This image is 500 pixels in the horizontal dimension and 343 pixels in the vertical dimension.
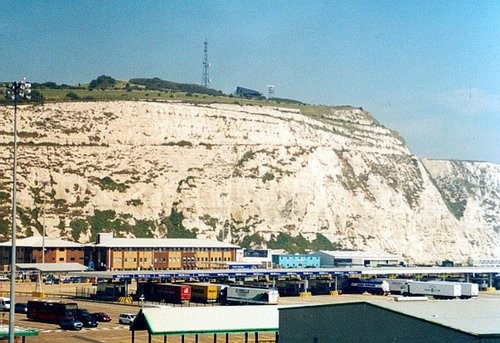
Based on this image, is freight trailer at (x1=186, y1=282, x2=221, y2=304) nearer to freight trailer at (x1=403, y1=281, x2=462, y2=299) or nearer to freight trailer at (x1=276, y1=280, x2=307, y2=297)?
freight trailer at (x1=276, y1=280, x2=307, y2=297)

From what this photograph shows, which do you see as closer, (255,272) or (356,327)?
(356,327)

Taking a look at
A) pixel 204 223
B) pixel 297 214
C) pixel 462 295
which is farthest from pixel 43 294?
pixel 297 214

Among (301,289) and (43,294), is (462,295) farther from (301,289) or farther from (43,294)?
(43,294)

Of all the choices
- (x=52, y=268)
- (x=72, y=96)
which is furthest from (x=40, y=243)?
(x=72, y=96)

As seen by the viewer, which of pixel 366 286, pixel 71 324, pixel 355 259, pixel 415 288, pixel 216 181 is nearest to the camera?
pixel 71 324

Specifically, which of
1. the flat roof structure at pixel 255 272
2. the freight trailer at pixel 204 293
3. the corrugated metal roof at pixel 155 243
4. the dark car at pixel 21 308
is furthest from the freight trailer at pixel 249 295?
the corrugated metal roof at pixel 155 243

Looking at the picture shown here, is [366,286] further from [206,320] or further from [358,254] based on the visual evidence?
[206,320]
